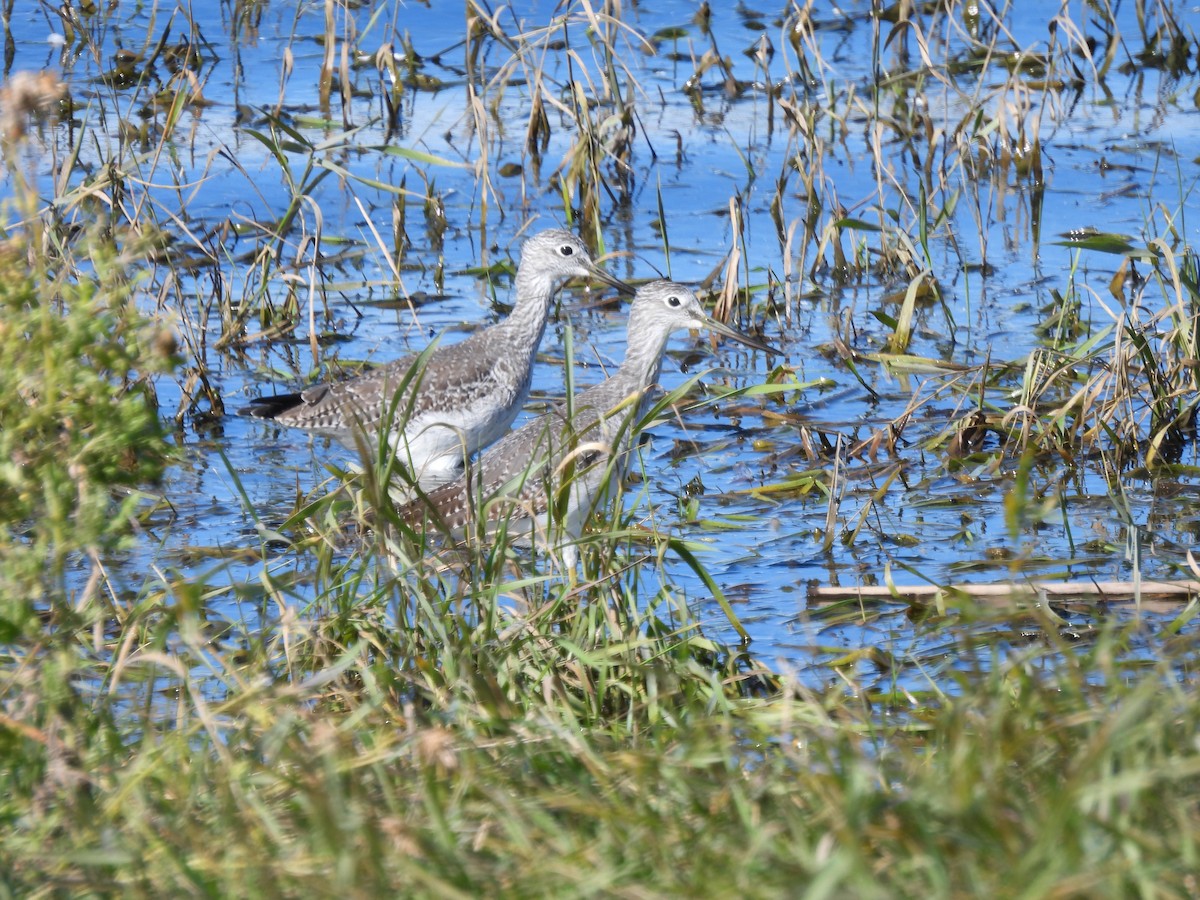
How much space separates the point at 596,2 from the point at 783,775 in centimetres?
920

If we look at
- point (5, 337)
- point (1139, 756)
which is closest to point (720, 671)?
point (1139, 756)

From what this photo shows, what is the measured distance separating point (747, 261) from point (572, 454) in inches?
175

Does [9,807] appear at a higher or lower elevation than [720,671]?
higher

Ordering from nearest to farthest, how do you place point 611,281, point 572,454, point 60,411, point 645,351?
point 60,411 → point 572,454 → point 645,351 → point 611,281

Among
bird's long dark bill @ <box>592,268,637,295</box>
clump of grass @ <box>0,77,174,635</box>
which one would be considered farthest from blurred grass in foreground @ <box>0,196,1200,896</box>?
bird's long dark bill @ <box>592,268,637,295</box>

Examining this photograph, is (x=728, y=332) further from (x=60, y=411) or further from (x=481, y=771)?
(x=60, y=411)

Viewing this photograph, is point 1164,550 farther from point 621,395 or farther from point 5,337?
point 5,337

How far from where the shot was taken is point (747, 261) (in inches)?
323

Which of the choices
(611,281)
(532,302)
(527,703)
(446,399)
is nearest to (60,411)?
(527,703)

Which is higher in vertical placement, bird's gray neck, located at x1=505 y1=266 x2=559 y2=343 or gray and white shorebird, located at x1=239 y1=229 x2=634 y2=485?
bird's gray neck, located at x1=505 y1=266 x2=559 y2=343

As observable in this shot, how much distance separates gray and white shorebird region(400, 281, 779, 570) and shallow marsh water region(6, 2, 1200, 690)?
329mm

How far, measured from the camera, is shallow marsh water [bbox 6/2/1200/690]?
17.6 feet

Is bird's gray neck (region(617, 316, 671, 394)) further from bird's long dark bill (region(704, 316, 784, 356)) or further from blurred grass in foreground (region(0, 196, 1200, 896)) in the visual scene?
blurred grass in foreground (region(0, 196, 1200, 896))

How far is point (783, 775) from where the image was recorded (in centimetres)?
279
